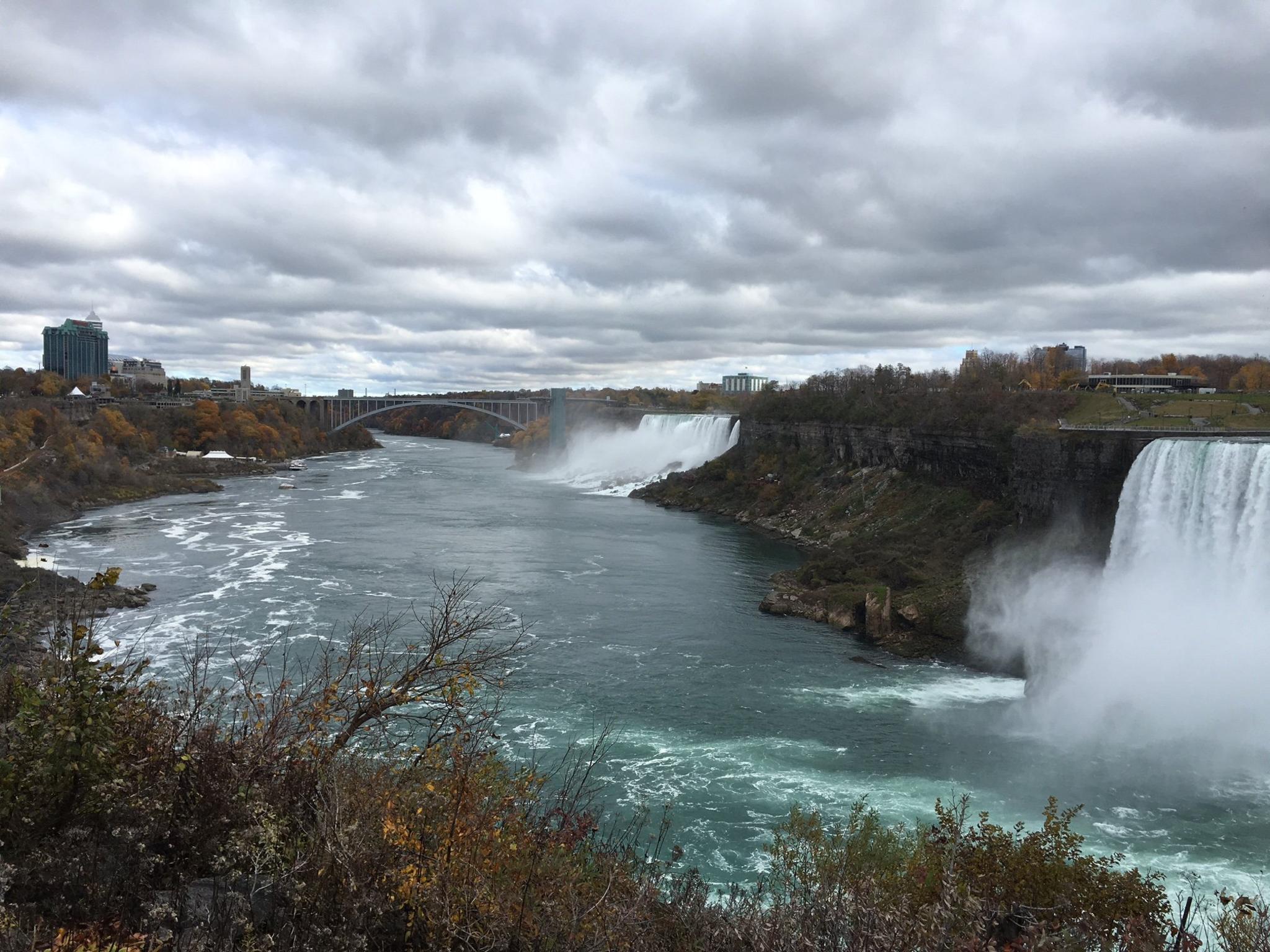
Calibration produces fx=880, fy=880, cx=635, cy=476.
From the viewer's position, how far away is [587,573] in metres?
26.9

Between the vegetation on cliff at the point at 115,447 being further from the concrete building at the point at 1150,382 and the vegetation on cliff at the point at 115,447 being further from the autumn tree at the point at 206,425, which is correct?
the concrete building at the point at 1150,382

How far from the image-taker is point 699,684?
1709 cm

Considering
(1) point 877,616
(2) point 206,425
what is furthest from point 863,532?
(2) point 206,425

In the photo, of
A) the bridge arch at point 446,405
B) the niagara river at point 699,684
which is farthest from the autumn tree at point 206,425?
the niagara river at point 699,684

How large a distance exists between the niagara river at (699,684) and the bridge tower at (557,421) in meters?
38.1

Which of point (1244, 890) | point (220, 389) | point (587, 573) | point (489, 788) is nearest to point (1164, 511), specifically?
point (1244, 890)

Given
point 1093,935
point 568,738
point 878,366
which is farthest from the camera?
point 878,366

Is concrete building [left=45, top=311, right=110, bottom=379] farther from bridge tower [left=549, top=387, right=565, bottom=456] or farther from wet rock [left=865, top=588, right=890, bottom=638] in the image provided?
wet rock [left=865, top=588, right=890, bottom=638]

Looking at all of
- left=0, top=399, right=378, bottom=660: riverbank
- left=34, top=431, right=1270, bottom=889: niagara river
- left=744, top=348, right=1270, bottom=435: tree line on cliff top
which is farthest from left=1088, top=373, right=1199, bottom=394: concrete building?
left=0, top=399, right=378, bottom=660: riverbank

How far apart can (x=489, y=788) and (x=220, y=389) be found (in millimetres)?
126016

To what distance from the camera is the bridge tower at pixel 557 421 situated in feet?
245

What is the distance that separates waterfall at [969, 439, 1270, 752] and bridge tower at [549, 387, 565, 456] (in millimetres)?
53782

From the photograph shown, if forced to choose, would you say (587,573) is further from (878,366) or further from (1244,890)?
(878,366)

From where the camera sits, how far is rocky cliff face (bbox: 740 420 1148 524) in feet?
78.6
